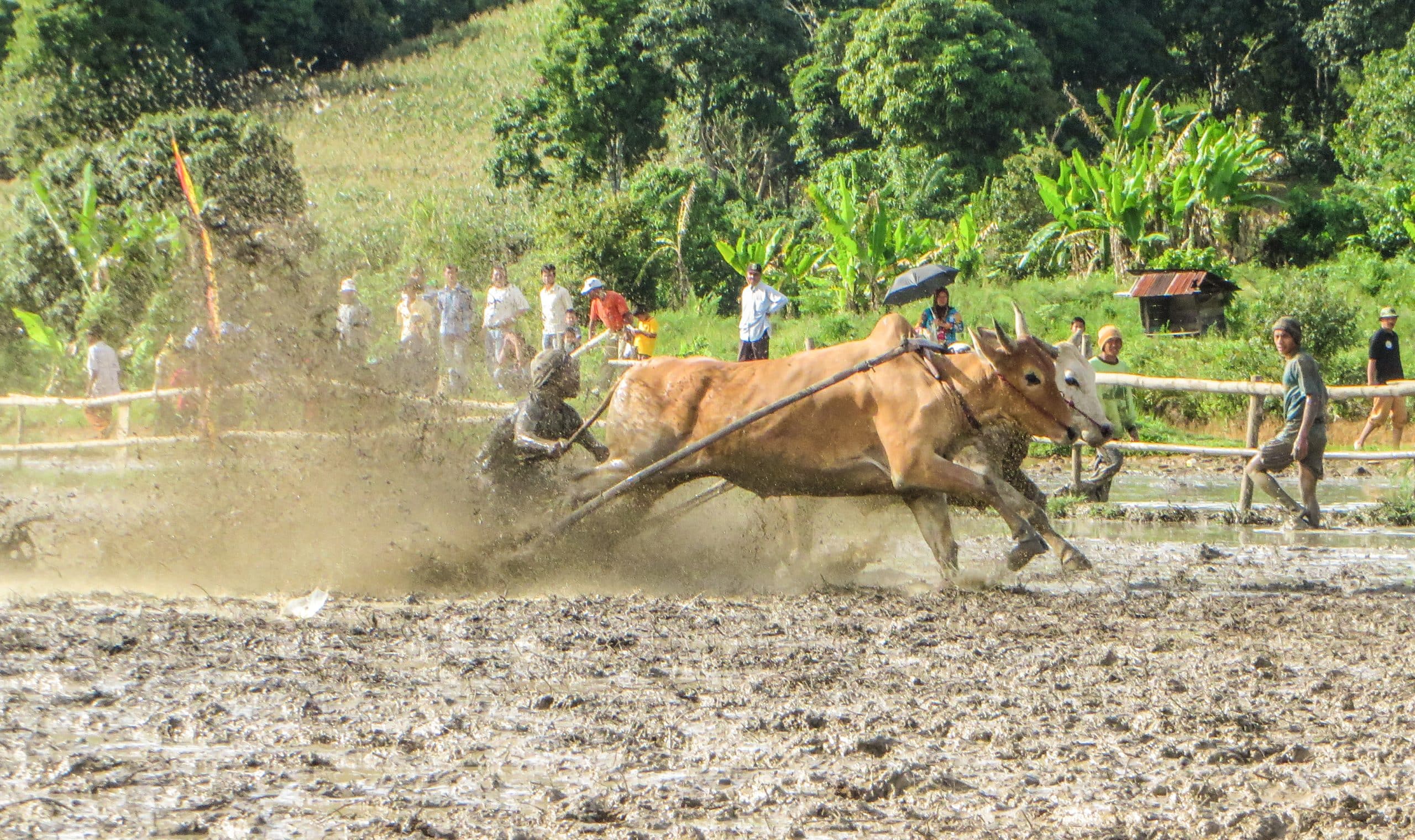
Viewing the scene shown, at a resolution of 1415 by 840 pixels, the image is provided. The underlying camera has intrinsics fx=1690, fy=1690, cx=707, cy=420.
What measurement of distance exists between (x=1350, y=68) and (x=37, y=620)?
38.0m

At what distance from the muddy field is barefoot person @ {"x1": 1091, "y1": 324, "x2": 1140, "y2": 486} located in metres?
3.49

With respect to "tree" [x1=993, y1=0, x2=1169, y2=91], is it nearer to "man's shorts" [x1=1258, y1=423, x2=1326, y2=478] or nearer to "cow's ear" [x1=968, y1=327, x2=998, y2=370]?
"man's shorts" [x1=1258, y1=423, x2=1326, y2=478]

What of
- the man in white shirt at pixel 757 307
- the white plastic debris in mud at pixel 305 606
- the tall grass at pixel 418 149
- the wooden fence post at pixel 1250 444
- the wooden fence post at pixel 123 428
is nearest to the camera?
the white plastic debris in mud at pixel 305 606

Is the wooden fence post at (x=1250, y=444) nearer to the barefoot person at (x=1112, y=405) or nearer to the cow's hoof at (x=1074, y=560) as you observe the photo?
the barefoot person at (x=1112, y=405)

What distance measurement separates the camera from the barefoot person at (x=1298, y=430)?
11.6 m

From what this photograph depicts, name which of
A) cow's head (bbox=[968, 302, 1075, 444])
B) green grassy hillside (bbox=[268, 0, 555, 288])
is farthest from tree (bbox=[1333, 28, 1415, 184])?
cow's head (bbox=[968, 302, 1075, 444])

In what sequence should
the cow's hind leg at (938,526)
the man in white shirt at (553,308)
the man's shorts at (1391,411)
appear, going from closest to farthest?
the cow's hind leg at (938,526) → the man's shorts at (1391,411) → the man in white shirt at (553,308)

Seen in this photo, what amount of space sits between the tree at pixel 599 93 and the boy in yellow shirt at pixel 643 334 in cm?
2005

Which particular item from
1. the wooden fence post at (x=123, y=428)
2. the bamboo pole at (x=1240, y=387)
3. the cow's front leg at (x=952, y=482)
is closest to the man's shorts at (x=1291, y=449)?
the bamboo pole at (x=1240, y=387)

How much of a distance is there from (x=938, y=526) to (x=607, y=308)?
1032 centimetres

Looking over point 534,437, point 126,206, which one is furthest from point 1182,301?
point 534,437

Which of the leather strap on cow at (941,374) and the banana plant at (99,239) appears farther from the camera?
the banana plant at (99,239)

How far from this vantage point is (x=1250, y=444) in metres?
13.8

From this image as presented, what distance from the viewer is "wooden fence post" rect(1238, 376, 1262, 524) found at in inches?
510
